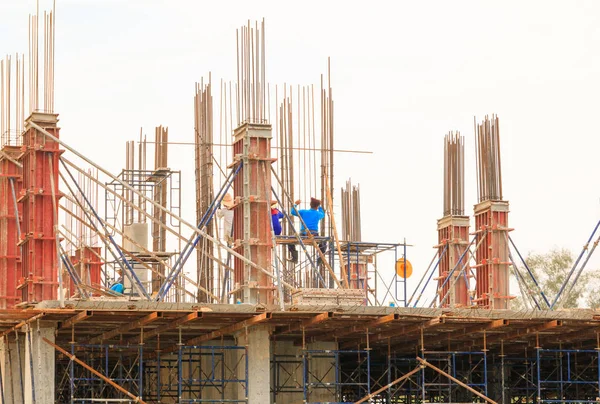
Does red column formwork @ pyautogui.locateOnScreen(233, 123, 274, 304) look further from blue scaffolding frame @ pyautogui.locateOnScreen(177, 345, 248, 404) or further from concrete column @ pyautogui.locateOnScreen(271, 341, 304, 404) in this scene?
concrete column @ pyautogui.locateOnScreen(271, 341, 304, 404)

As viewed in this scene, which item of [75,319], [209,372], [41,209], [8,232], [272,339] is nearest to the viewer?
[75,319]

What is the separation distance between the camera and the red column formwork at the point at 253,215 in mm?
31219

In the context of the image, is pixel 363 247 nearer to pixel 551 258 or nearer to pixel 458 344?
pixel 458 344

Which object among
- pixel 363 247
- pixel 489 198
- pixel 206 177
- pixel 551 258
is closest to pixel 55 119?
pixel 206 177

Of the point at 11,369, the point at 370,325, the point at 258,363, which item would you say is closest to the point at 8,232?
the point at 11,369

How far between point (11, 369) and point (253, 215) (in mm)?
7199

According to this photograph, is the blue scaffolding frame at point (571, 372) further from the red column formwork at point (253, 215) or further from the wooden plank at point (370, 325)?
the red column formwork at point (253, 215)

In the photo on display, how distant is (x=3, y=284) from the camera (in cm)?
3462

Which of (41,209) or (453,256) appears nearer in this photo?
(41,209)

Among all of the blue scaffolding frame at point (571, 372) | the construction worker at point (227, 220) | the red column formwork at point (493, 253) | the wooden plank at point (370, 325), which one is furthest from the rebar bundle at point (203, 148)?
the blue scaffolding frame at point (571, 372)

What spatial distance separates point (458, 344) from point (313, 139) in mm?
7334

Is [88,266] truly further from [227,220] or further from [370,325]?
[370,325]

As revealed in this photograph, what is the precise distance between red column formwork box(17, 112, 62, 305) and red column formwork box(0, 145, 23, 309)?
3403mm

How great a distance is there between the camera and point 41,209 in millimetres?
31281
